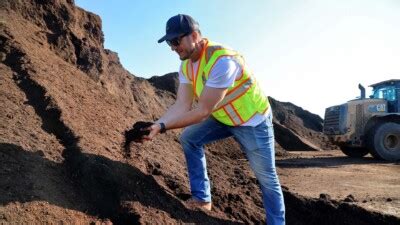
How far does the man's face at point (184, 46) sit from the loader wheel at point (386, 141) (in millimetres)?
9133

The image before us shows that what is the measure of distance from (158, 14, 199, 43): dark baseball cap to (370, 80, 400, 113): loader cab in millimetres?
10193

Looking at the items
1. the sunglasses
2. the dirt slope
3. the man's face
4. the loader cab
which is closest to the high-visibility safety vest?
the man's face

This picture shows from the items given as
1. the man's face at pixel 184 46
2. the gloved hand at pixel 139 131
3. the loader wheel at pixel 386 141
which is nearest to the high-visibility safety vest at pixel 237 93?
the man's face at pixel 184 46

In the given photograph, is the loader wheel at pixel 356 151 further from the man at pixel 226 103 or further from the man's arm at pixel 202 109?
the man's arm at pixel 202 109

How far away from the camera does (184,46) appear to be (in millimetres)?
3438

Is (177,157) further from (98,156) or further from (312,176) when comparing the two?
(312,176)

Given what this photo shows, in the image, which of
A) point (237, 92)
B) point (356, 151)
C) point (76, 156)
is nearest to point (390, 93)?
point (356, 151)

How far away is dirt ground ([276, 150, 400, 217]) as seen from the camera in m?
5.67

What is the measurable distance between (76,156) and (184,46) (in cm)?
140

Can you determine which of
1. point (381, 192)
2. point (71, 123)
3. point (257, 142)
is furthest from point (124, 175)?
point (381, 192)

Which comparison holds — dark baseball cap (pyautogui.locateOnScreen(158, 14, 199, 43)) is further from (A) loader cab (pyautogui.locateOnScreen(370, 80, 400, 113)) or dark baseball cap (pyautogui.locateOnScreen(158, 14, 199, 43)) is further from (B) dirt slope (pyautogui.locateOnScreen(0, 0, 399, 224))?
(A) loader cab (pyautogui.locateOnScreen(370, 80, 400, 113))

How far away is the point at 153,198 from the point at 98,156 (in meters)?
0.64

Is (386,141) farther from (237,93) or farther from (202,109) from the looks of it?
(202,109)

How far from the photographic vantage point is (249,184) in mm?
5633
